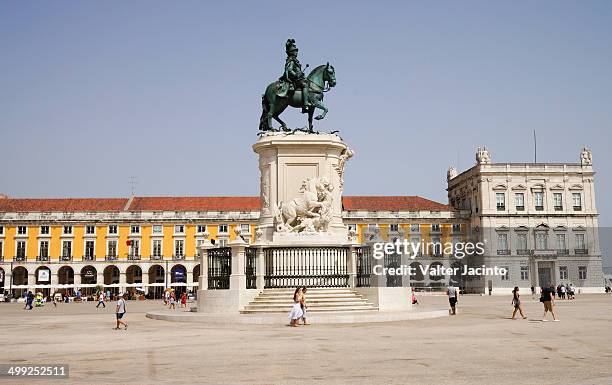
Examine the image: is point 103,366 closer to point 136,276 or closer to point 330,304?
point 330,304

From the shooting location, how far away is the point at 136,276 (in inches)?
2876

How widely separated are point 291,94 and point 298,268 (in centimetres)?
589

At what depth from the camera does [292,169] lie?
2155cm

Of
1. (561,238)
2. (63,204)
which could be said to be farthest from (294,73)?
(63,204)

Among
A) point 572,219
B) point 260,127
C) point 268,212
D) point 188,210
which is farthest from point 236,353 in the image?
point 572,219

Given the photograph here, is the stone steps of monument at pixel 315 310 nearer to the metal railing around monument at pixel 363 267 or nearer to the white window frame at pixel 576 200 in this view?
the metal railing around monument at pixel 363 267

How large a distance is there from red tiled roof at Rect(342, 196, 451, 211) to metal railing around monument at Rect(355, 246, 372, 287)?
55.0 meters

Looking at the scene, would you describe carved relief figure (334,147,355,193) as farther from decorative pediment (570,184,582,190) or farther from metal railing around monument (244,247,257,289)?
decorative pediment (570,184,582,190)

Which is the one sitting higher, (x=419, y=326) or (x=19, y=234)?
(x=19, y=234)

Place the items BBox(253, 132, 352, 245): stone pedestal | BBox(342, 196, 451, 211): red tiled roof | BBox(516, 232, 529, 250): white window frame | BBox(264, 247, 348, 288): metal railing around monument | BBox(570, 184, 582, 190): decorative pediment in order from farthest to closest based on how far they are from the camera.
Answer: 1. BBox(342, 196, 451, 211): red tiled roof
2. BBox(570, 184, 582, 190): decorative pediment
3. BBox(516, 232, 529, 250): white window frame
4. BBox(253, 132, 352, 245): stone pedestal
5. BBox(264, 247, 348, 288): metal railing around monument

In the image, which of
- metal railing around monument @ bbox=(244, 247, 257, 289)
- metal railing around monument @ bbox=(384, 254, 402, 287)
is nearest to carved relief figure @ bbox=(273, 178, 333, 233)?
metal railing around monument @ bbox=(244, 247, 257, 289)

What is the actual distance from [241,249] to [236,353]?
8.17 meters

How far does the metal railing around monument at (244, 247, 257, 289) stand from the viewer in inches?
762

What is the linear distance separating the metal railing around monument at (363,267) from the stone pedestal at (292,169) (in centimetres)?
109
